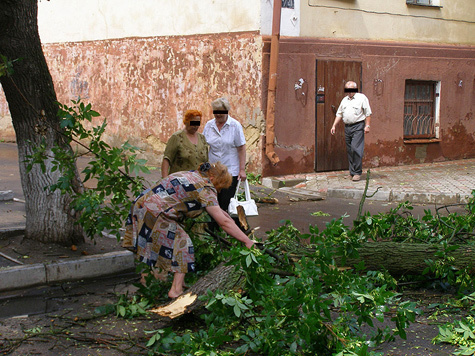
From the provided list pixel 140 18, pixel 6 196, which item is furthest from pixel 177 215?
pixel 140 18

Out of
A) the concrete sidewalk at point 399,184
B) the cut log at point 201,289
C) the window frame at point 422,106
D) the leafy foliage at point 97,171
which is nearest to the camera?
the cut log at point 201,289

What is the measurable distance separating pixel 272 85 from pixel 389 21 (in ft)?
13.6

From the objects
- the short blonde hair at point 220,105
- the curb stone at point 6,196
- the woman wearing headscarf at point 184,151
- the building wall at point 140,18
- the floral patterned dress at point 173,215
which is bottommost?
the curb stone at point 6,196

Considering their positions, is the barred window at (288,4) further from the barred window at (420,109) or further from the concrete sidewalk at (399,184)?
the barred window at (420,109)

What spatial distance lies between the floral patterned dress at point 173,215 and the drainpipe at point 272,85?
25.3 feet

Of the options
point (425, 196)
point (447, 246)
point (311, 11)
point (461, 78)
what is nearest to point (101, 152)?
point (447, 246)

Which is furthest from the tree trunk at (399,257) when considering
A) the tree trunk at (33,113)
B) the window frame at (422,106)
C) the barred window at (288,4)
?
the window frame at (422,106)

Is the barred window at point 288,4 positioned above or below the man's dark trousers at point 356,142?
above

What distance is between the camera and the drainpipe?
41.1 feet

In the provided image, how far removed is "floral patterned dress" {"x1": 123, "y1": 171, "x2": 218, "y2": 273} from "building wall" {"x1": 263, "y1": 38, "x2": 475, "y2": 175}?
786 centimetres

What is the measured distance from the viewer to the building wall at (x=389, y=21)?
44.7ft

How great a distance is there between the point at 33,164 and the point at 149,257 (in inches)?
86.9

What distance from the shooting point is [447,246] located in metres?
5.27

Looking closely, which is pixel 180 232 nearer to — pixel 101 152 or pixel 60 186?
pixel 101 152
